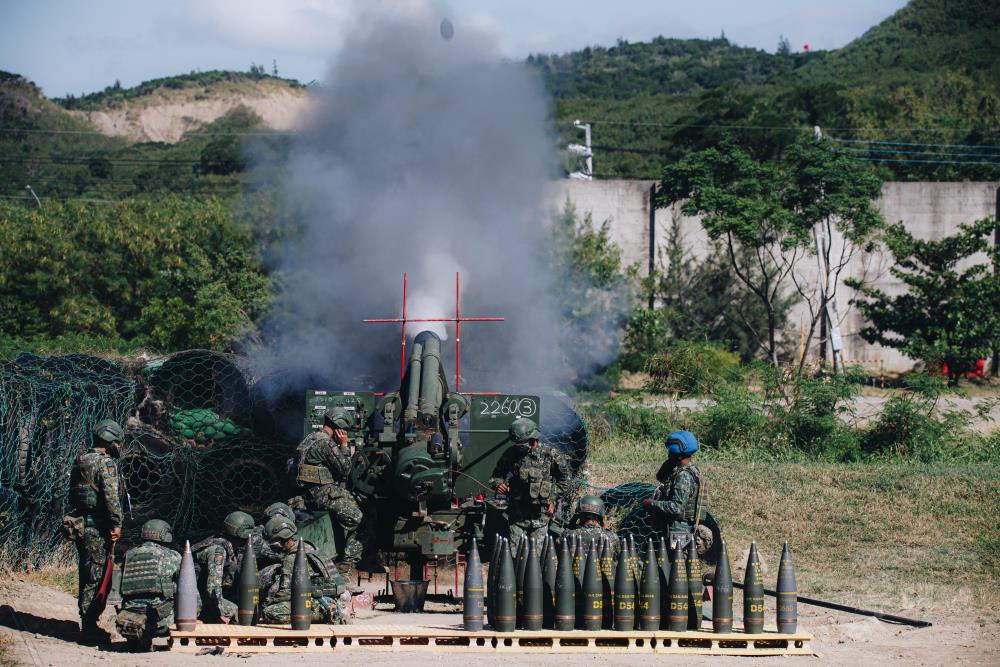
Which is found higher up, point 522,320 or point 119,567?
point 522,320

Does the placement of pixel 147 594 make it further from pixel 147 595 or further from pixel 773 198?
pixel 773 198

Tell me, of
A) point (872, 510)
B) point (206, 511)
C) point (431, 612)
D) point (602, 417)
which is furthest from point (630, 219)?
point (431, 612)

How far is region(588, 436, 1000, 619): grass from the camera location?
42.7 ft

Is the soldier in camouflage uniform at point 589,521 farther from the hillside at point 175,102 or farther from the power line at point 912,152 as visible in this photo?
the hillside at point 175,102

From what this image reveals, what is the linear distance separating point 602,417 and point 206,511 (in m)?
7.93

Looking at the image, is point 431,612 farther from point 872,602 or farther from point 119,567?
point 872,602

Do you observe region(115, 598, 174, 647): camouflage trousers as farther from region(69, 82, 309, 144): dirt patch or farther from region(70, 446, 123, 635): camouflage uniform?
region(69, 82, 309, 144): dirt patch

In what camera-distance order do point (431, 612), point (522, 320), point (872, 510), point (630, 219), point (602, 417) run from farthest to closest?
1. point (630, 219)
2. point (522, 320)
3. point (602, 417)
4. point (872, 510)
5. point (431, 612)

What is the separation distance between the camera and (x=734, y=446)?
19.5 m

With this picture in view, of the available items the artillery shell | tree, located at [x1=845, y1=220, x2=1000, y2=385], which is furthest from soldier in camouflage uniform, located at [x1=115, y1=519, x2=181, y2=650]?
tree, located at [x1=845, y1=220, x2=1000, y2=385]

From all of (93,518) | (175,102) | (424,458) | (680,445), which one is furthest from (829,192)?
(175,102)

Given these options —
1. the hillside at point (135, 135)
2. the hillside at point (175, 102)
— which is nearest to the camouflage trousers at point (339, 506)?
the hillside at point (135, 135)

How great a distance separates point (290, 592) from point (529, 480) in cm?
277

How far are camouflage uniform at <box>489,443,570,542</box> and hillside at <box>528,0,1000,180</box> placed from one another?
33.6 feet
